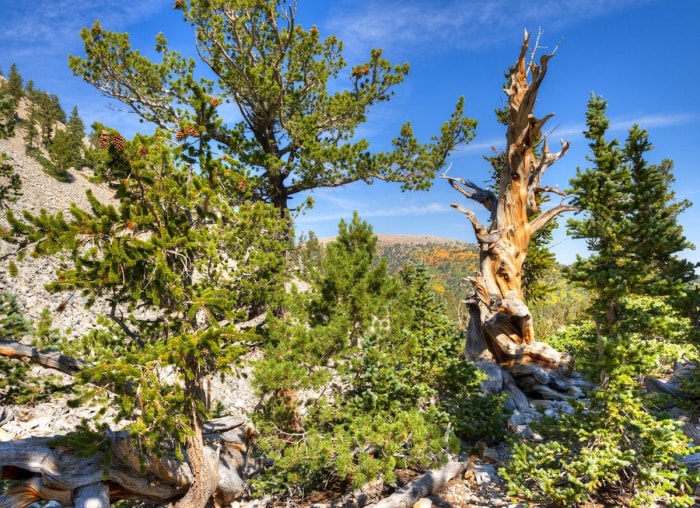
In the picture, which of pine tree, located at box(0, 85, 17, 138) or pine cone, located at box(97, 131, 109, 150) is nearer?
pine cone, located at box(97, 131, 109, 150)

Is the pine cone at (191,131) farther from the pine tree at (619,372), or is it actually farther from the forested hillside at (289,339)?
the pine tree at (619,372)

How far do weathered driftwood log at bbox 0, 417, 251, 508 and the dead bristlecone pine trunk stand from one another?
10336mm

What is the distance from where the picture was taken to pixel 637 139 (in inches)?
468

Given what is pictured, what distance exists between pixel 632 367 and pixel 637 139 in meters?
10.7

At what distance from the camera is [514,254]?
13.4 metres

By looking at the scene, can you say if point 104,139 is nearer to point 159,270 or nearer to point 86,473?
point 159,270

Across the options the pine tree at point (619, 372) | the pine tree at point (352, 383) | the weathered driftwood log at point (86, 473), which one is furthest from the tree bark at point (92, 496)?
the pine tree at point (619, 372)

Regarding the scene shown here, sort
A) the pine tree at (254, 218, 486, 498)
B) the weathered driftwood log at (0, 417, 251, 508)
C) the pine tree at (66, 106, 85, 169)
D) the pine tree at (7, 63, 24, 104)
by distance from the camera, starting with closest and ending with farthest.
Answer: the weathered driftwood log at (0, 417, 251, 508) < the pine tree at (254, 218, 486, 498) < the pine tree at (66, 106, 85, 169) < the pine tree at (7, 63, 24, 104)

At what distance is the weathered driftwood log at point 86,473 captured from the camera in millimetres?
4508

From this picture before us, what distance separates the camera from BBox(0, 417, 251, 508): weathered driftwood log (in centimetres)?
451

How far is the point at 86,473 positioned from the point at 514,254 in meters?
13.5

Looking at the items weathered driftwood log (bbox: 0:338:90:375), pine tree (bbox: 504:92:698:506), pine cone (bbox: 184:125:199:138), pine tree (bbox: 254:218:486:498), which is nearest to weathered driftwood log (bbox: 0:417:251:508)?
weathered driftwood log (bbox: 0:338:90:375)

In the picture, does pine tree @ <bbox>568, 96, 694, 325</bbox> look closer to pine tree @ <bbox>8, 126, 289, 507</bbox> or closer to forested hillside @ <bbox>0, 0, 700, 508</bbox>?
forested hillside @ <bbox>0, 0, 700, 508</bbox>

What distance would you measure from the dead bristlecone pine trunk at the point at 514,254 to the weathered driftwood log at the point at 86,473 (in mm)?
10336
